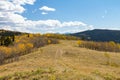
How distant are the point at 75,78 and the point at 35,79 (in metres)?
6.03

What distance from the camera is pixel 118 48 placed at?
193 metres

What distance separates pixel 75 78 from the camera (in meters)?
34.7

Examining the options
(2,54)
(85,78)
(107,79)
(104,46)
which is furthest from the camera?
(104,46)

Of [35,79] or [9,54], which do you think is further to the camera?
[9,54]

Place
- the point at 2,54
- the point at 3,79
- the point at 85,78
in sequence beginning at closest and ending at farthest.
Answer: the point at 85,78, the point at 3,79, the point at 2,54

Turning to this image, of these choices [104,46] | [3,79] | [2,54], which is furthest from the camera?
[104,46]

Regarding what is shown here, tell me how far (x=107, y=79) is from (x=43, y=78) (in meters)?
9.70

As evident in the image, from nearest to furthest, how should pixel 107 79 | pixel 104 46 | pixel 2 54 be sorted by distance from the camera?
pixel 107 79 < pixel 2 54 < pixel 104 46

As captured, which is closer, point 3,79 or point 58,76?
point 58,76

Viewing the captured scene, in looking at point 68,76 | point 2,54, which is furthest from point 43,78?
point 2,54

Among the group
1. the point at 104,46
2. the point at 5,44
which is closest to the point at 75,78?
the point at 5,44

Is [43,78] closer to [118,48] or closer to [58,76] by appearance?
[58,76]

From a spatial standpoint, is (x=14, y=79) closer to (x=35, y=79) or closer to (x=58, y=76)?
(x=35, y=79)

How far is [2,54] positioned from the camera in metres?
144
